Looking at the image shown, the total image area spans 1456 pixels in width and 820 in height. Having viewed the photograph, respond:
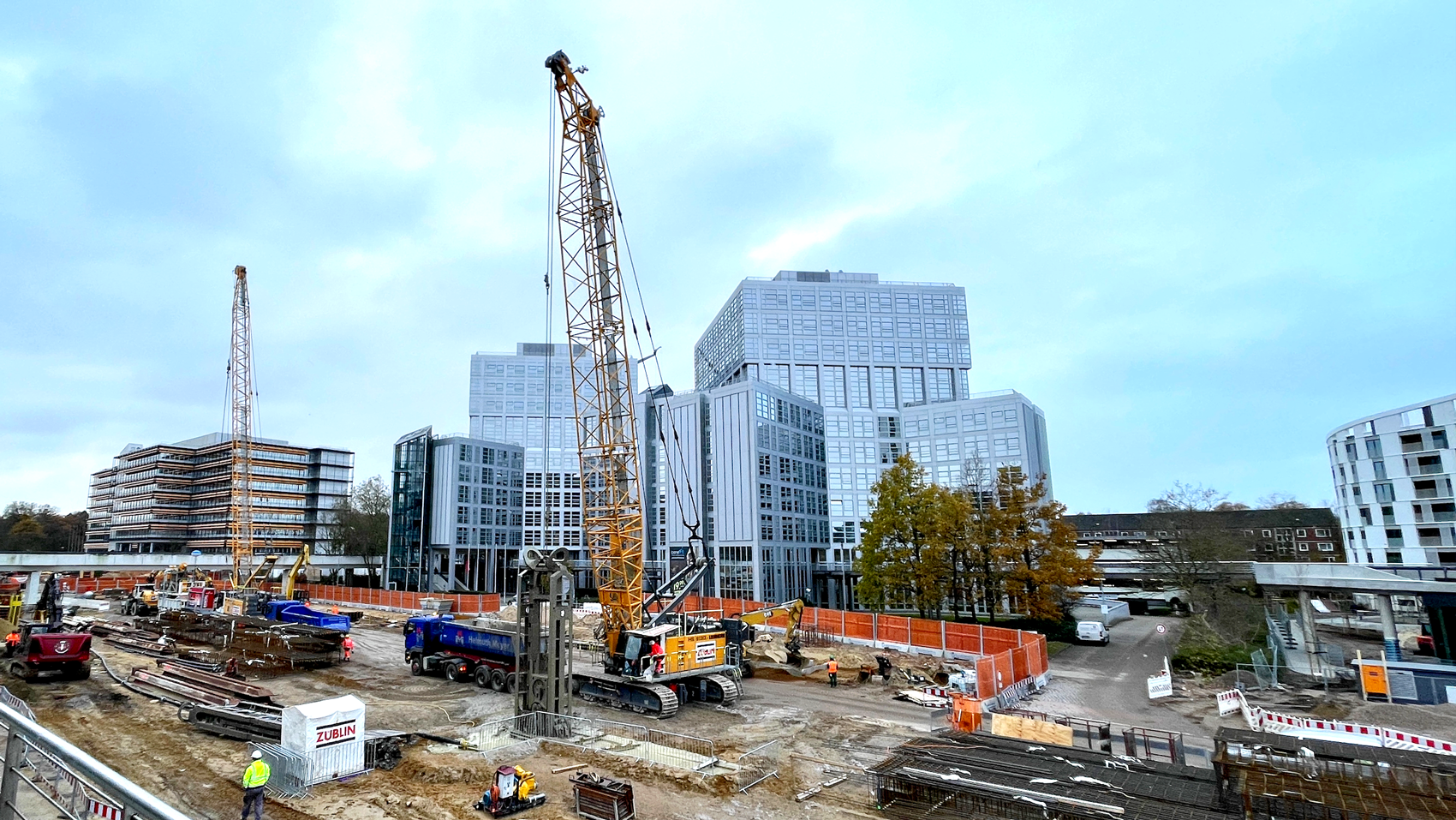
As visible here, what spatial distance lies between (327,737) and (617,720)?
8928mm

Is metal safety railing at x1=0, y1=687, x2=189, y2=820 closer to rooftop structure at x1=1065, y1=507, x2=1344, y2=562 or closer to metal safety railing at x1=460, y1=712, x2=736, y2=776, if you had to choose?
metal safety railing at x1=460, y1=712, x2=736, y2=776

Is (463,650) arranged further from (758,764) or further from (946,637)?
(946,637)

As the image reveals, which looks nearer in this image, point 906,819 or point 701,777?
point 906,819

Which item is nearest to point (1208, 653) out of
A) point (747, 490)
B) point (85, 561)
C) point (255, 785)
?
point (747, 490)

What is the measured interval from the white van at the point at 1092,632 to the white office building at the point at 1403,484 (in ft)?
104

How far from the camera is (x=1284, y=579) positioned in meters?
30.0

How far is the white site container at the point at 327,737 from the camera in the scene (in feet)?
50.6

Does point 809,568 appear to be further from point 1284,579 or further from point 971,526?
point 1284,579

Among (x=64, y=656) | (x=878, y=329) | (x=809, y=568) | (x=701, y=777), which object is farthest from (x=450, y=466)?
(x=701, y=777)

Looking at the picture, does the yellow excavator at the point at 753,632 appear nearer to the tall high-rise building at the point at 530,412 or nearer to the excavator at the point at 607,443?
the excavator at the point at 607,443

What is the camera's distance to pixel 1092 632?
40.0 m

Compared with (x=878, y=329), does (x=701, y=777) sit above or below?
below

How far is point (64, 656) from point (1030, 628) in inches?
1706

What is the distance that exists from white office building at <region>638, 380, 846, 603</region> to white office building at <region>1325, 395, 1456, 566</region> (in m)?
43.0
